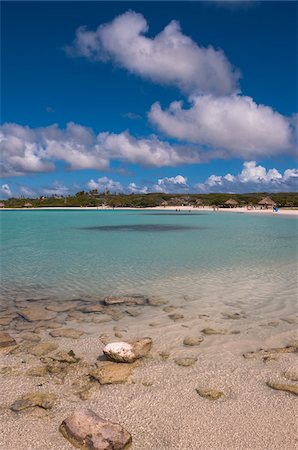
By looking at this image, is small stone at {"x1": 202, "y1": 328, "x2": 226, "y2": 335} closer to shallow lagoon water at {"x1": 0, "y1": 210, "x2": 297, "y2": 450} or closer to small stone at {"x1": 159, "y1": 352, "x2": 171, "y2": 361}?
shallow lagoon water at {"x1": 0, "y1": 210, "x2": 297, "y2": 450}

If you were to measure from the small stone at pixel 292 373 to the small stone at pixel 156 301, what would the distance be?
483 centimetres

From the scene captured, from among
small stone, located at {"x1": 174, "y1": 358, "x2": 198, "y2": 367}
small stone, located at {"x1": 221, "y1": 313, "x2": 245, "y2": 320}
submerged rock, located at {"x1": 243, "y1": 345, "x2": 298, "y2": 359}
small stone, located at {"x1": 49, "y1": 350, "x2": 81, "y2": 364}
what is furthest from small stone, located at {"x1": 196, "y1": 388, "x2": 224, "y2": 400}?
small stone, located at {"x1": 221, "y1": 313, "x2": 245, "y2": 320}

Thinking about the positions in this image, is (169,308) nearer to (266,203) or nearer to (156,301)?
(156,301)

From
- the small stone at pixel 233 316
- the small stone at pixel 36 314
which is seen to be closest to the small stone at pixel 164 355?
the small stone at pixel 233 316

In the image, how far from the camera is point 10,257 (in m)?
20.0

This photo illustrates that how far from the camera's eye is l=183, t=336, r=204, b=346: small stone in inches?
294

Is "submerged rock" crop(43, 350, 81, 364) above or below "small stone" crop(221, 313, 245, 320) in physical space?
above

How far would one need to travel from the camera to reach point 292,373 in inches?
236

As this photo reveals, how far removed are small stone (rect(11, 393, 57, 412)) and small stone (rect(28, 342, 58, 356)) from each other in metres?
1.65

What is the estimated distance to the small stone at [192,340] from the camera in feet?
24.5

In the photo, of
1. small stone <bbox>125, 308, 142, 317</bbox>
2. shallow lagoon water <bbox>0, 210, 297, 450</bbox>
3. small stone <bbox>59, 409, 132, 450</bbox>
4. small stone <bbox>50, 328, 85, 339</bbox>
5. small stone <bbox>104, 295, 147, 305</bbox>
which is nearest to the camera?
small stone <bbox>59, 409, 132, 450</bbox>

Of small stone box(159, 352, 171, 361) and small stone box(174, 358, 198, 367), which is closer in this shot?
small stone box(174, 358, 198, 367)

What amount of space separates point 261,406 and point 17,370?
14.1ft

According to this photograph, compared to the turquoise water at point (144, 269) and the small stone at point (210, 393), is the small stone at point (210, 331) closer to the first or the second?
the small stone at point (210, 393)
